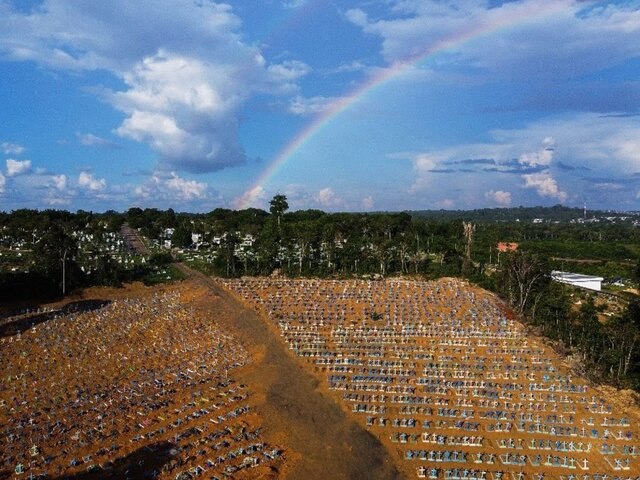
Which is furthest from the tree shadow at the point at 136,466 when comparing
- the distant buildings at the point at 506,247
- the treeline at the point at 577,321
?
the distant buildings at the point at 506,247

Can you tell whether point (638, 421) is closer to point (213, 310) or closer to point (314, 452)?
point (314, 452)

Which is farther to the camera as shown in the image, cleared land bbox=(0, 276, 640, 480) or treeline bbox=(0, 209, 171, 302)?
treeline bbox=(0, 209, 171, 302)

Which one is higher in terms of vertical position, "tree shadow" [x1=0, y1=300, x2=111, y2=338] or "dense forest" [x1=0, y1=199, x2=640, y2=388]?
"dense forest" [x1=0, y1=199, x2=640, y2=388]

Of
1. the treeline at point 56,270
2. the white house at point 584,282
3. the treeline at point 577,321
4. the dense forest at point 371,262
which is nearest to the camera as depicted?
the treeline at point 577,321

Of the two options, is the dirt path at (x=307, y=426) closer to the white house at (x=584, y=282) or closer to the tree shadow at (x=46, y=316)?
the tree shadow at (x=46, y=316)

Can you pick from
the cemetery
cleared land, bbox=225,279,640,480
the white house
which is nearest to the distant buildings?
the white house

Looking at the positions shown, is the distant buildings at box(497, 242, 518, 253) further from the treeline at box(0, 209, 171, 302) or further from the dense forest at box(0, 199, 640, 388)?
the treeline at box(0, 209, 171, 302)

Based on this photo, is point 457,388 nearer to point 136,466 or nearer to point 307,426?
point 307,426
